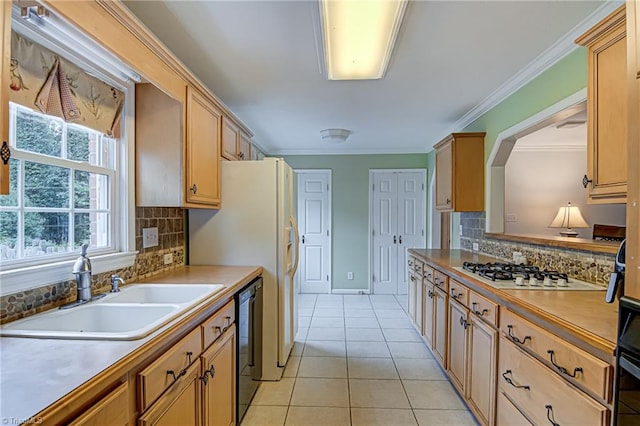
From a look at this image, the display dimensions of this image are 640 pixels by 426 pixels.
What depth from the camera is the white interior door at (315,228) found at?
17.2ft

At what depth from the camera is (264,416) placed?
206 centimetres

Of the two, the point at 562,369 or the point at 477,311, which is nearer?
the point at 562,369

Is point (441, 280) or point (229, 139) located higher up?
point (229, 139)

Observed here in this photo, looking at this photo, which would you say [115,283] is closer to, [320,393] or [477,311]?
[320,393]

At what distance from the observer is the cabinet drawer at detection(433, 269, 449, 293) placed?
7.96ft

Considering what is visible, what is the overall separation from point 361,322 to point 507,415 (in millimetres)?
2379

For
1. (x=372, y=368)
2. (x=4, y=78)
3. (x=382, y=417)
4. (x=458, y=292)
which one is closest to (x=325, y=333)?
(x=372, y=368)

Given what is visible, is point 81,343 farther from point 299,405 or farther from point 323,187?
point 323,187

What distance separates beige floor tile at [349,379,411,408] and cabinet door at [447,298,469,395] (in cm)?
39

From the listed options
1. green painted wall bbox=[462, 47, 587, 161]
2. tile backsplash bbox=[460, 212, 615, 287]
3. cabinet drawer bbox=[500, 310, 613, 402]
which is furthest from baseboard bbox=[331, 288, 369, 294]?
cabinet drawer bbox=[500, 310, 613, 402]

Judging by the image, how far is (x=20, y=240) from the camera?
132 cm

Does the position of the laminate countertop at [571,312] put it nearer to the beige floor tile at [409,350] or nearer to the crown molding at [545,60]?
the beige floor tile at [409,350]

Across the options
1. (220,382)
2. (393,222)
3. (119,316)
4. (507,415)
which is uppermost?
(393,222)

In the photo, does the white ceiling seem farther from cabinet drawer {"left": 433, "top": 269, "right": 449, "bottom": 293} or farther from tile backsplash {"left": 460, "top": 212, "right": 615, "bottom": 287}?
cabinet drawer {"left": 433, "top": 269, "right": 449, "bottom": 293}
